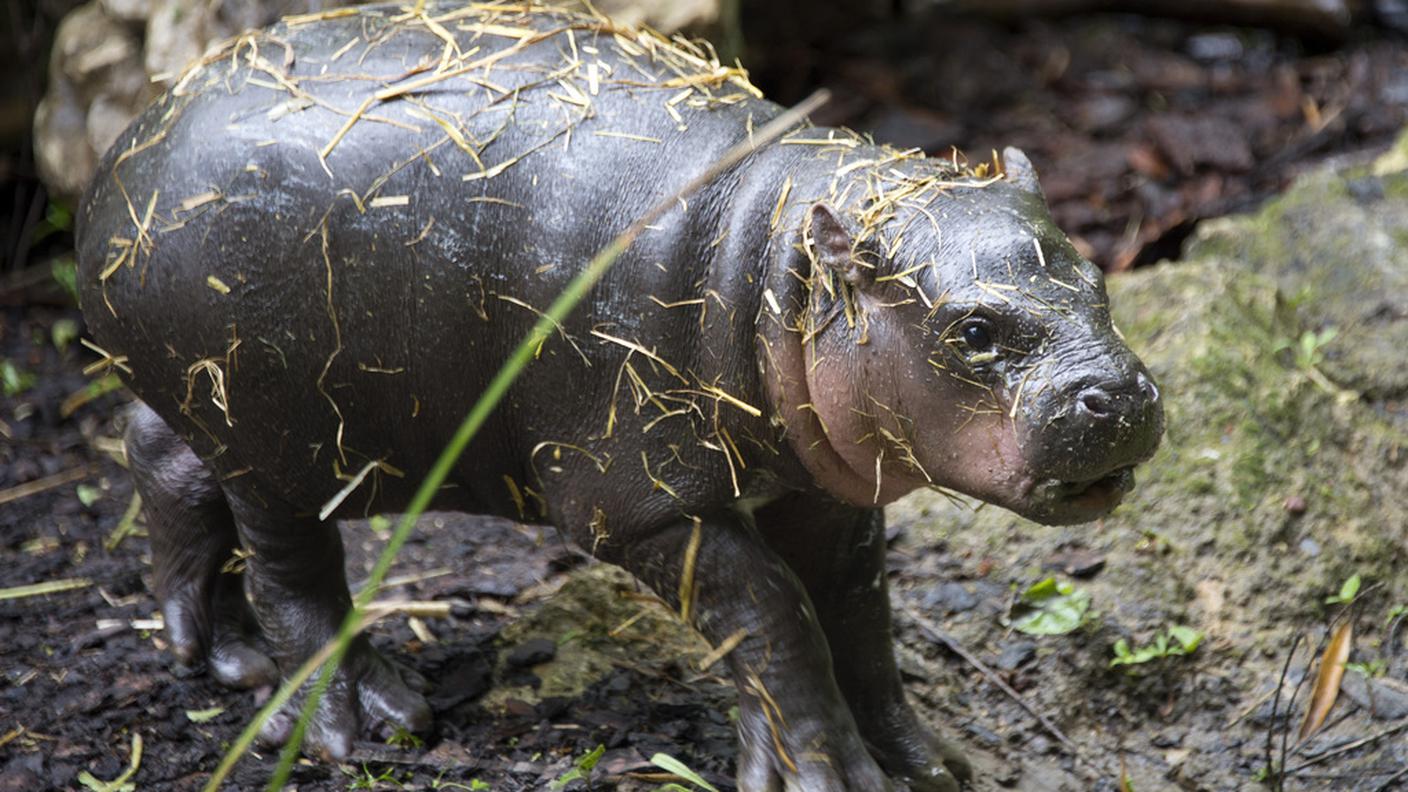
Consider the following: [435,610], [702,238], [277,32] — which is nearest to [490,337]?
[702,238]

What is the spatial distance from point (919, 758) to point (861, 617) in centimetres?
36

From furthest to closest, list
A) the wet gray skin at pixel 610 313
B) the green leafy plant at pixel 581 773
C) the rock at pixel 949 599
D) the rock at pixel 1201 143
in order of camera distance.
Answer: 1. the rock at pixel 1201 143
2. the rock at pixel 949 599
3. the green leafy plant at pixel 581 773
4. the wet gray skin at pixel 610 313

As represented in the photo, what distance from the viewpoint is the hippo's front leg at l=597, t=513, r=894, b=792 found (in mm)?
3490

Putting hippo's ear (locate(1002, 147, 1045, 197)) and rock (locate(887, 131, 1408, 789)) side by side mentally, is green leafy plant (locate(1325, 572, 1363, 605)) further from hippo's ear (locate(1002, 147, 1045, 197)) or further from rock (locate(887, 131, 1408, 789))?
hippo's ear (locate(1002, 147, 1045, 197))

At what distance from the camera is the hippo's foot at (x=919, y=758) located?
152 inches

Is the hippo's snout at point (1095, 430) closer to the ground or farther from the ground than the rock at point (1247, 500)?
farther from the ground

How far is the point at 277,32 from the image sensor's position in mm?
3850

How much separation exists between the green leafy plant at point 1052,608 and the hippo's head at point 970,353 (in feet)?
4.42

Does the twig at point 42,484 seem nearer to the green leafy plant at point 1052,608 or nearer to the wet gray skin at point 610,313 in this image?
the wet gray skin at point 610,313

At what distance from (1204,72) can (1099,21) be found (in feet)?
2.16

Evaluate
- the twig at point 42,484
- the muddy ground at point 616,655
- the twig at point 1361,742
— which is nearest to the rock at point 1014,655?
the muddy ground at point 616,655

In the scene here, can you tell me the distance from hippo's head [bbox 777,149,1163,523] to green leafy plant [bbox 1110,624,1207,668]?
53.4 inches

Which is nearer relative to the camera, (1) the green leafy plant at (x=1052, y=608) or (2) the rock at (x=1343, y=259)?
(1) the green leafy plant at (x=1052, y=608)

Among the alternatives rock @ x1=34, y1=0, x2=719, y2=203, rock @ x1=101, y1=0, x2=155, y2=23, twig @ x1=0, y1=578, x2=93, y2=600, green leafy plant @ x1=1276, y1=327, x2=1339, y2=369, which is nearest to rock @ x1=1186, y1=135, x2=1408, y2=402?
green leafy plant @ x1=1276, y1=327, x2=1339, y2=369
